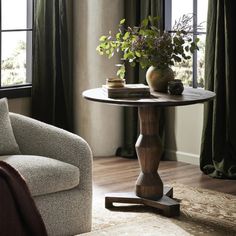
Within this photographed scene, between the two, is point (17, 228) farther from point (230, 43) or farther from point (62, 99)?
point (62, 99)

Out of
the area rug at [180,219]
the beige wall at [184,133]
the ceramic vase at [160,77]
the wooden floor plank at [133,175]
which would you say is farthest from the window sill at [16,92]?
the ceramic vase at [160,77]

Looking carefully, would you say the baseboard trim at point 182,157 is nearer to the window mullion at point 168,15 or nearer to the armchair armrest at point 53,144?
the window mullion at point 168,15

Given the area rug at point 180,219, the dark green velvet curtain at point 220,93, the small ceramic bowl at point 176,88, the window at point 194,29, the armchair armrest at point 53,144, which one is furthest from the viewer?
the window at point 194,29

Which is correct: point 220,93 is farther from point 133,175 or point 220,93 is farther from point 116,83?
point 116,83

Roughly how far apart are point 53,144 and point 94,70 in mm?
2242

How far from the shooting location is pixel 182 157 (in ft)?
21.3

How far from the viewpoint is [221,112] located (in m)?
5.94

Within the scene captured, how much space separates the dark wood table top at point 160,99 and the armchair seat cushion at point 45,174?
1.91ft

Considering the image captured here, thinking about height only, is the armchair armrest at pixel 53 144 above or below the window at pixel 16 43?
below

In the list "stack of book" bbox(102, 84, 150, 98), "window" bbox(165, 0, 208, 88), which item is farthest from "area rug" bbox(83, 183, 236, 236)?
"window" bbox(165, 0, 208, 88)

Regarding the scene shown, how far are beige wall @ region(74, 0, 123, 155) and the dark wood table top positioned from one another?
63.5 inches

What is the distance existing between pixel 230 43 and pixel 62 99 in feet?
5.48

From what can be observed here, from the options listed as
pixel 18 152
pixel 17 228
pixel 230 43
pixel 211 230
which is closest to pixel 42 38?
pixel 230 43

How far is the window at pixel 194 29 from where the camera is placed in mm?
6227
